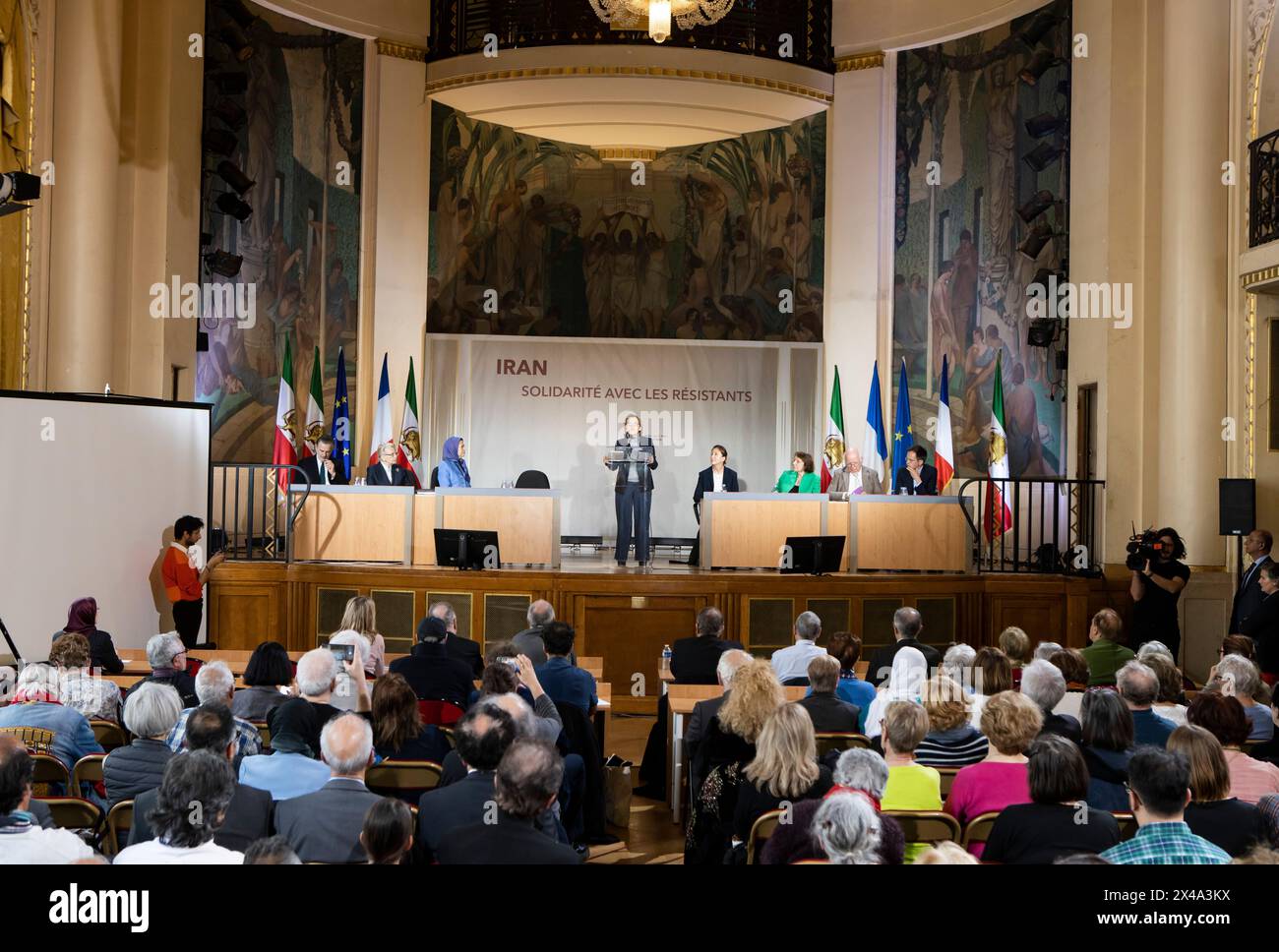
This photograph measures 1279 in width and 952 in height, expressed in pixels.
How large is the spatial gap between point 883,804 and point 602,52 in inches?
533

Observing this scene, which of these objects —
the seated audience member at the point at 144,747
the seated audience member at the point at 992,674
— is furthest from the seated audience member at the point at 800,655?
the seated audience member at the point at 144,747

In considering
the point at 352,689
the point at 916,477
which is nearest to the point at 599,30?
the point at 916,477

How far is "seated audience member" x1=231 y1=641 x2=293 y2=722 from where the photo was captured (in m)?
6.55

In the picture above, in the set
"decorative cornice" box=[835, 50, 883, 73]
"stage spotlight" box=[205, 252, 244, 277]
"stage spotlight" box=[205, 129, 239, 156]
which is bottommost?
"stage spotlight" box=[205, 252, 244, 277]

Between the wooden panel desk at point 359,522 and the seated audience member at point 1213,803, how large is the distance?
9871 mm

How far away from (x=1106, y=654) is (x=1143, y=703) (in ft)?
7.78

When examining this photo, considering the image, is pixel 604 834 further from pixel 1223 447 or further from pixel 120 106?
pixel 120 106

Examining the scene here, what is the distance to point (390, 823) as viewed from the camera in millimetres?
3646

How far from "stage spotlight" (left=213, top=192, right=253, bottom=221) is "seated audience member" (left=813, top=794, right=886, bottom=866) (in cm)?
1330

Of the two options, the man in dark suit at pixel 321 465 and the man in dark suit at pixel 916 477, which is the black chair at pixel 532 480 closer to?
the man in dark suit at pixel 321 465

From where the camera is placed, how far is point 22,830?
3850 millimetres

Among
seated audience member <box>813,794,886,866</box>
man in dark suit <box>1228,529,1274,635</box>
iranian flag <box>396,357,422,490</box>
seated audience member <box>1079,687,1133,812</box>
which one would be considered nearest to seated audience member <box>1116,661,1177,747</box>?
seated audience member <box>1079,687,1133,812</box>

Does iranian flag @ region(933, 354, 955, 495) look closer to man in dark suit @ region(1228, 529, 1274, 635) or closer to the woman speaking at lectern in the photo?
the woman speaking at lectern

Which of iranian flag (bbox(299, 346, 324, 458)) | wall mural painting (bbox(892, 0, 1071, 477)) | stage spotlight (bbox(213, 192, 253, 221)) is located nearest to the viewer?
stage spotlight (bbox(213, 192, 253, 221))
